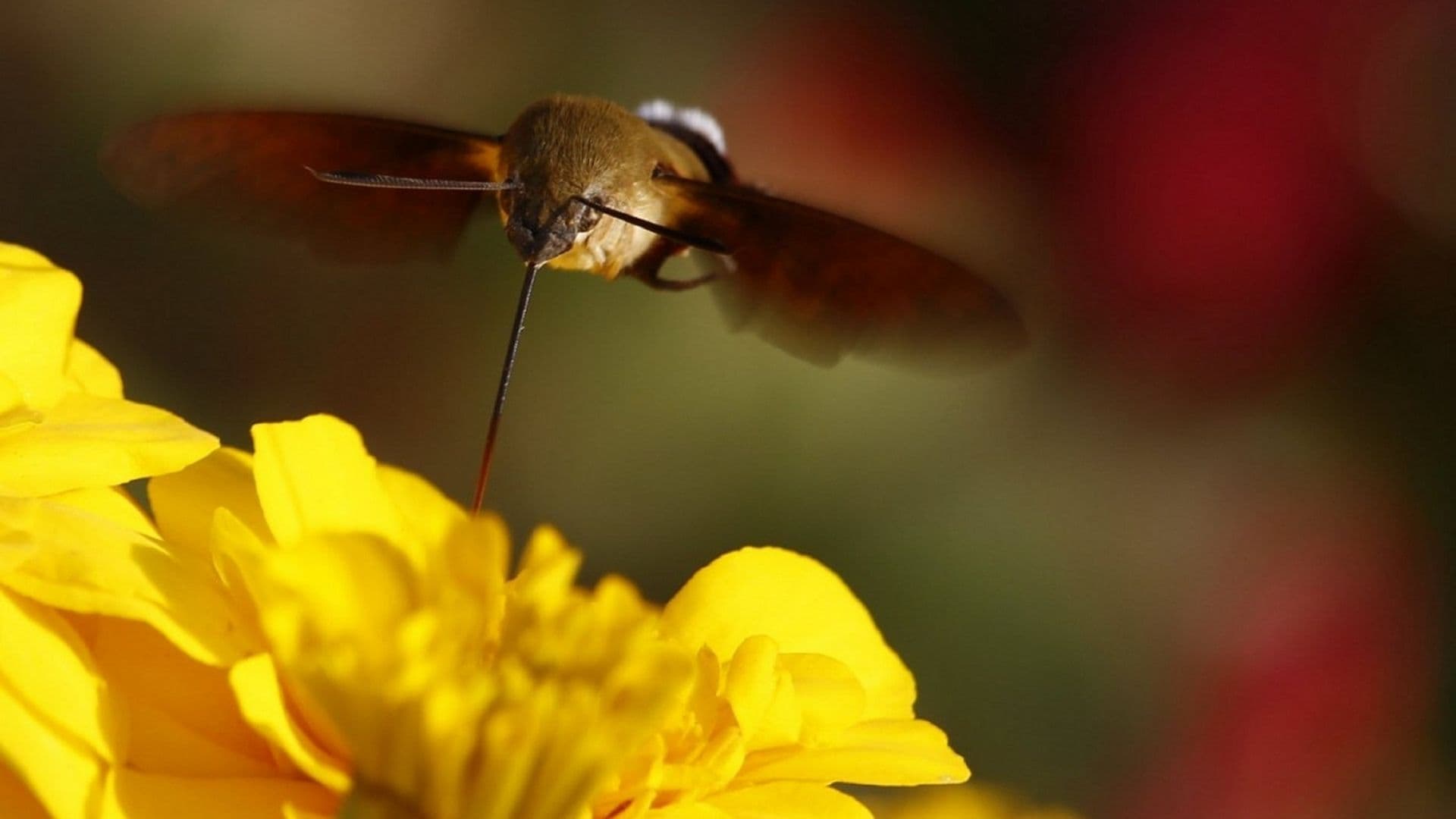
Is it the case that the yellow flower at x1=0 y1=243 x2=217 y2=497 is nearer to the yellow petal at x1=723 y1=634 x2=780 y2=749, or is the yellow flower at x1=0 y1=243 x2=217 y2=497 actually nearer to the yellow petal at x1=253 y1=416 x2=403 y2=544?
the yellow petal at x1=253 y1=416 x2=403 y2=544

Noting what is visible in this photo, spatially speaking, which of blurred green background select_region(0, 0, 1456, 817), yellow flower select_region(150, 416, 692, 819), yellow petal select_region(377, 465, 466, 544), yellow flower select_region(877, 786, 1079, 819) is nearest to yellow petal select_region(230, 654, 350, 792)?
yellow flower select_region(150, 416, 692, 819)

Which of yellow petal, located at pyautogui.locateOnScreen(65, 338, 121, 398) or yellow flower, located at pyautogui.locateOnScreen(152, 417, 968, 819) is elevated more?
yellow petal, located at pyautogui.locateOnScreen(65, 338, 121, 398)

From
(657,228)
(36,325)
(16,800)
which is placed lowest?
(16,800)

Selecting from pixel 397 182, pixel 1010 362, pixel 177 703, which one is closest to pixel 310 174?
pixel 397 182

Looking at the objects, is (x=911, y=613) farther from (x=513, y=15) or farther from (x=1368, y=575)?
(x=513, y=15)

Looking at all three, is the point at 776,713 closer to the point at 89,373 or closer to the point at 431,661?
the point at 431,661

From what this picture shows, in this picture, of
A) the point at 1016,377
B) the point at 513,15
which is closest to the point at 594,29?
the point at 513,15

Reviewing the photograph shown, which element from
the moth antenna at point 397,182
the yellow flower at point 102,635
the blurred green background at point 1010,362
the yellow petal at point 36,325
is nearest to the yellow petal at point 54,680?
the yellow flower at point 102,635
